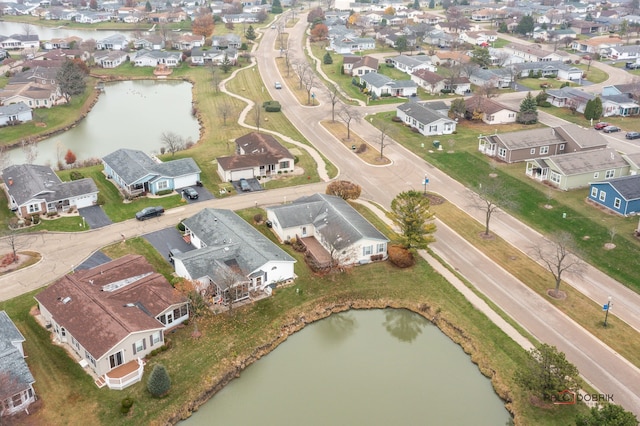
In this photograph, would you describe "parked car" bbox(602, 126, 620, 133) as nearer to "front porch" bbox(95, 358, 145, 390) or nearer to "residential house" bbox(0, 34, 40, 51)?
"front porch" bbox(95, 358, 145, 390)

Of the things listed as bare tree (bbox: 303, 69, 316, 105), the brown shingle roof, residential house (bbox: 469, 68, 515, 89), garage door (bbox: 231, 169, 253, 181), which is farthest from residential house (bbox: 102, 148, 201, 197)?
residential house (bbox: 469, 68, 515, 89)

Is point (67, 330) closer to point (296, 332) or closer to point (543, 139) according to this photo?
point (296, 332)

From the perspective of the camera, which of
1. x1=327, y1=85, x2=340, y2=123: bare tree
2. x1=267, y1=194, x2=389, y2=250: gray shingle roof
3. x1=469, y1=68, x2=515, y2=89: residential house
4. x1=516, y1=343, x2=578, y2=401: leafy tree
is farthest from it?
x1=469, y1=68, x2=515, y2=89: residential house

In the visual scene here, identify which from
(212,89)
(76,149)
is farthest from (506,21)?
(76,149)

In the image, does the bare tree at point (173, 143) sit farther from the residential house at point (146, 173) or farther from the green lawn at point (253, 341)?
the green lawn at point (253, 341)

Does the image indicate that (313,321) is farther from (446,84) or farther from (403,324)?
(446,84)

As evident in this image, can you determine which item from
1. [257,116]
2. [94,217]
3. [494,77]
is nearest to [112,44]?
[257,116]

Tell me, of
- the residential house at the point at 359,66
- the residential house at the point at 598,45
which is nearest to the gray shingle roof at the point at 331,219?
the residential house at the point at 359,66
